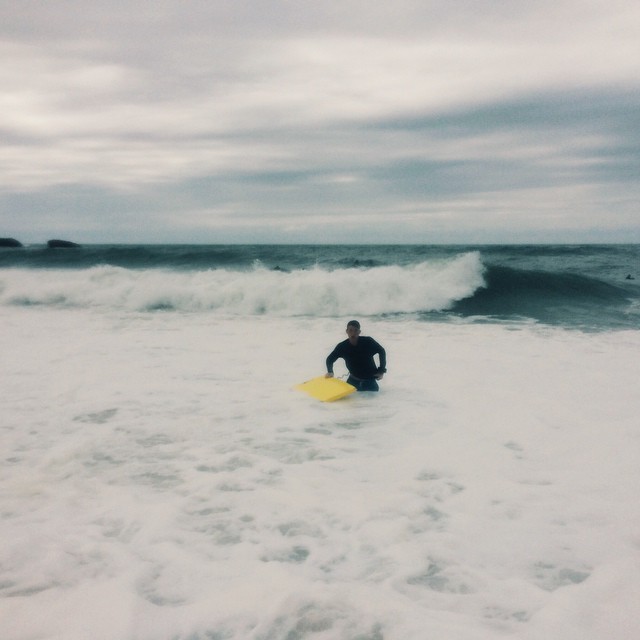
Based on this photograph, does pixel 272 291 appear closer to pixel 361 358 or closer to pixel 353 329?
pixel 361 358

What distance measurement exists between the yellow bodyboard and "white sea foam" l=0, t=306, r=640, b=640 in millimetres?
121

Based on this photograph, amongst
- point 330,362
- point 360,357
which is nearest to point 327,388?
point 330,362

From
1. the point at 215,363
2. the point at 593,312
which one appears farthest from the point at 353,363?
the point at 593,312

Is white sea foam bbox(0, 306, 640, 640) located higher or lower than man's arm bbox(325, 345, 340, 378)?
lower

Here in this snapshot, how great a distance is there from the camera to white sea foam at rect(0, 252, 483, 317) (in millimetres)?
16562

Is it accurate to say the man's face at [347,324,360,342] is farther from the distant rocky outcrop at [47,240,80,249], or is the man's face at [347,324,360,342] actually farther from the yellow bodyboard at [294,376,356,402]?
the distant rocky outcrop at [47,240,80,249]

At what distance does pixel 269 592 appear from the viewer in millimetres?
3148

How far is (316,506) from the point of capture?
13.8 feet

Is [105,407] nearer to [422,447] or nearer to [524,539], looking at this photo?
[422,447]

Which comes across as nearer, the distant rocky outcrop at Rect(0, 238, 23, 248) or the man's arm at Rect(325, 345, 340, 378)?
the man's arm at Rect(325, 345, 340, 378)

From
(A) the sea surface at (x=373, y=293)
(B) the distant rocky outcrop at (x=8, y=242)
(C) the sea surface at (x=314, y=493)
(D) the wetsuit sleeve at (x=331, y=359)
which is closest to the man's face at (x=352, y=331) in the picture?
(D) the wetsuit sleeve at (x=331, y=359)

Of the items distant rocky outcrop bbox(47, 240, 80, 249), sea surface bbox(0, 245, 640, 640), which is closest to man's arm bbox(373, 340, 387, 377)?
sea surface bbox(0, 245, 640, 640)

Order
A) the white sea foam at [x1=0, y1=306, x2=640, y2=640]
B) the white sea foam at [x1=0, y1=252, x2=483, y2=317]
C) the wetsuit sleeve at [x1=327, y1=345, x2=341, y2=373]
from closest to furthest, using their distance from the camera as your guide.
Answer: the white sea foam at [x1=0, y1=306, x2=640, y2=640] < the wetsuit sleeve at [x1=327, y1=345, x2=341, y2=373] < the white sea foam at [x1=0, y1=252, x2=483, y2=317]

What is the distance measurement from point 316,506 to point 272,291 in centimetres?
1308
